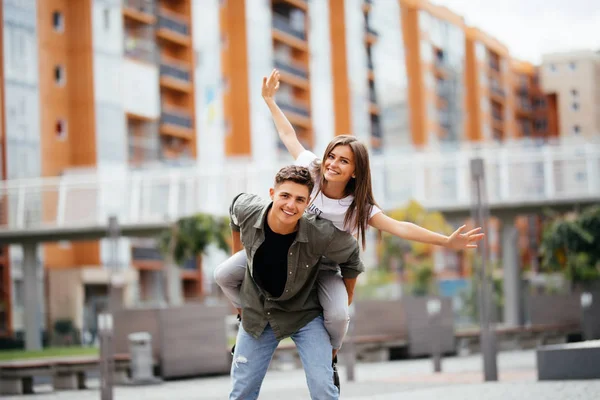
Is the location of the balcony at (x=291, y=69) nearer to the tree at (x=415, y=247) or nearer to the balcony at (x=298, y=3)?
the balcony at (x=298, y=3)

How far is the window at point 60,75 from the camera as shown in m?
47.4

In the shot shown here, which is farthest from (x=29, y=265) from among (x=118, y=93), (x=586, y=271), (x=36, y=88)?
(x=586, y=271)

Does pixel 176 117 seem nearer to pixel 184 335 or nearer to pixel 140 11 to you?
pixel 140 11

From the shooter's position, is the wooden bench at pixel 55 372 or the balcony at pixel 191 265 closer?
the wooden bench at pixel 55 372

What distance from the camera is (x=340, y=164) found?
651 centimetres

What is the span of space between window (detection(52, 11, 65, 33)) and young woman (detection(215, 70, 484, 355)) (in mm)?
42776

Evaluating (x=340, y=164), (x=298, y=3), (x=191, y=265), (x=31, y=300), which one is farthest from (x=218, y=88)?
(x=340, y=164)

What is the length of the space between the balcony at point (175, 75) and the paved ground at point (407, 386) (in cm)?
3419

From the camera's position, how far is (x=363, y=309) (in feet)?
86.5

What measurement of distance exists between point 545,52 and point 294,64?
38.0 metres

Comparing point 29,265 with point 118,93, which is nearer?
point 29,265

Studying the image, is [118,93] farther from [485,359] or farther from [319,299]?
[319,299]

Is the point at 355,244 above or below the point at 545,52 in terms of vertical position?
below

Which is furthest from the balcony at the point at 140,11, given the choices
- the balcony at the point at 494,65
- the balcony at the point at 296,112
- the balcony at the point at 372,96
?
the balcony at the point at 494,65
